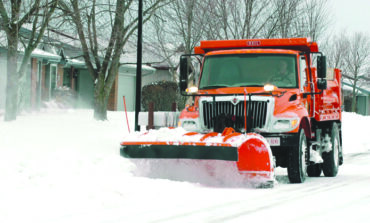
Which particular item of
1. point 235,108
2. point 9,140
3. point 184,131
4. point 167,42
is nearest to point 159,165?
point 184,131

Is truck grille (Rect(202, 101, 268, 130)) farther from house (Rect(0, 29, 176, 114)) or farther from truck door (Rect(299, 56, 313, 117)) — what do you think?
house (Rect(0, 29, 176, 114))

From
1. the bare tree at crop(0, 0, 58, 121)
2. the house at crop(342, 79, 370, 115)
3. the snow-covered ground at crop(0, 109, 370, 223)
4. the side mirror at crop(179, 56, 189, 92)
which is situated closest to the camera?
the snow-covered ground at crop(0, 109, 370, 223)

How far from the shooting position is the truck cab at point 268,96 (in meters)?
11.0

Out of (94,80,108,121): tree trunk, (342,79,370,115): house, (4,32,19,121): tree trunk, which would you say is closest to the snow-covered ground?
(4,32,19,121): tree trunk

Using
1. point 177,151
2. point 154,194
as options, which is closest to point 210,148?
point 177,151

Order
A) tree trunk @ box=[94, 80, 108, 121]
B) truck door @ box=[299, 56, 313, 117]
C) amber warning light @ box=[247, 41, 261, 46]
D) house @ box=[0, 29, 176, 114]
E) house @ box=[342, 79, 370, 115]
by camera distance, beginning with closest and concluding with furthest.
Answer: truck door @ box=[299, 56, 313, 117]
amber warning light @ box=[247, 41, 261, 46]
tree trunk @ box=[94, 80, 108, 121]
house @ box=[0, 29, 176, 114]
house @ box=[342, 79, 370, 115]

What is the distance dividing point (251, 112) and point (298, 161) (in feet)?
3.74

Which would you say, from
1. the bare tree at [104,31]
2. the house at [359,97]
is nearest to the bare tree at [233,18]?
the bare tree at [104,31]

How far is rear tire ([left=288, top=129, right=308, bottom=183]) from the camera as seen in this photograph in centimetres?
1118

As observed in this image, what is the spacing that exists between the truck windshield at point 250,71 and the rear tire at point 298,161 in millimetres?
1065

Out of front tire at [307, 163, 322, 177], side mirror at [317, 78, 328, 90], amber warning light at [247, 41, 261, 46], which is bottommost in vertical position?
front tire at [307, 163, 322, 177]

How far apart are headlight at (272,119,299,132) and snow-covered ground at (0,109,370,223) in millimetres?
937

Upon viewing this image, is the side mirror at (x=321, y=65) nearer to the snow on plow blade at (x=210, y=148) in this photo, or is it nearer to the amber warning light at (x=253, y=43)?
the amber warning light at (x=253, y=43)

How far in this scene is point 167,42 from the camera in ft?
95.1
